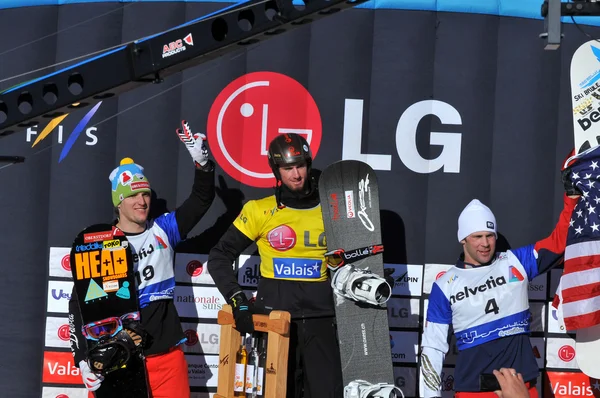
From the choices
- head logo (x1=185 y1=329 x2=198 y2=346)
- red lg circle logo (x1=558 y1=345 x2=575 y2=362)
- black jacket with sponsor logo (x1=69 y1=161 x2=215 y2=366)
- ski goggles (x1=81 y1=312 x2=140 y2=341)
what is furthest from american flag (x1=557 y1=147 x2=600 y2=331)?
ski goggles (x1=81 y1=312 x2=140 y2=341)

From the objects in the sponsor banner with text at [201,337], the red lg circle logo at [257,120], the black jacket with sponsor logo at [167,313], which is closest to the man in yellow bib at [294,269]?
the black jacket with sponsor logo at [167,313]

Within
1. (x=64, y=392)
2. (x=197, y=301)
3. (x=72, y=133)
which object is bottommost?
(x=64, y=392)

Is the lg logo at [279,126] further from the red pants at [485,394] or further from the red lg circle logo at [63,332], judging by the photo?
the red pants at [485,394]

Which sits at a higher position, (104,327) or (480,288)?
(480,288)

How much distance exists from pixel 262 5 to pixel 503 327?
2138 millimetres

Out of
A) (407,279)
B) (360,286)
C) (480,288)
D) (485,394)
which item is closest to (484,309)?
(480,288)

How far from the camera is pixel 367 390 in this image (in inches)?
182

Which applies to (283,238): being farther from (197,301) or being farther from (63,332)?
(63,332)

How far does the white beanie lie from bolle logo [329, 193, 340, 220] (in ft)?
2.26

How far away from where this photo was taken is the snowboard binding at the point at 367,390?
15.1ft

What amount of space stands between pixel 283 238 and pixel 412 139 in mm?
1236

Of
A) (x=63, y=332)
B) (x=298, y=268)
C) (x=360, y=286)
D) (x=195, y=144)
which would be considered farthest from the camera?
(x=63, y=332)

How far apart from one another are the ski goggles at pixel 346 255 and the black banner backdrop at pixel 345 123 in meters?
0.70

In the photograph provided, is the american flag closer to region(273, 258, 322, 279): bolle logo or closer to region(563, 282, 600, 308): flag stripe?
region(563, 282, 600, 308): flag stripe
